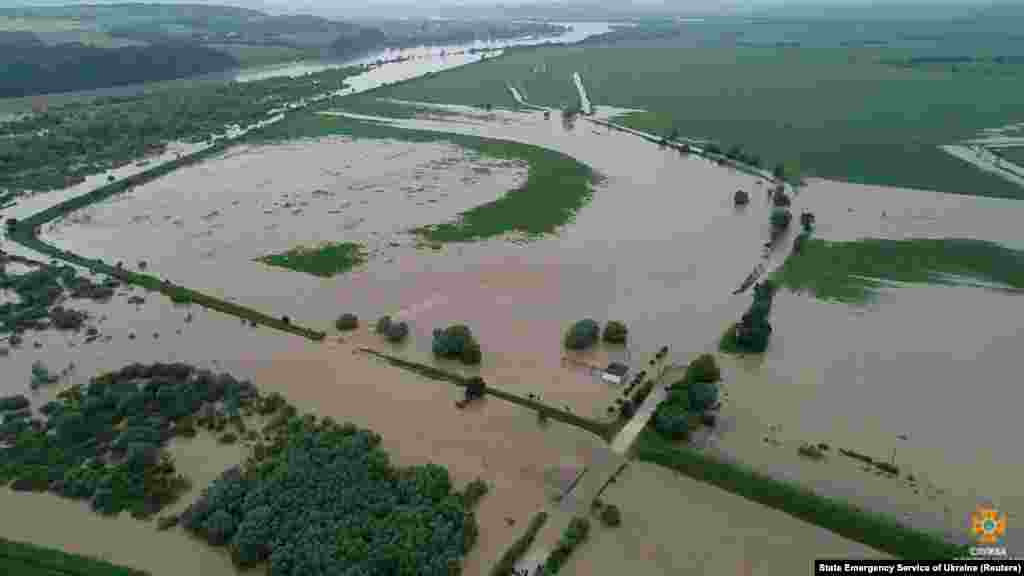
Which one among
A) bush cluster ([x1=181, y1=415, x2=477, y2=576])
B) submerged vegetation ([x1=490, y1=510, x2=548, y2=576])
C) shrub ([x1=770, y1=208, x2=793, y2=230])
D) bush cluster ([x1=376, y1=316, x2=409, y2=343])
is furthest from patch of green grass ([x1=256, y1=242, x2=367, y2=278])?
shrub ([x1=770, y1=208, x2=793, y2=230])

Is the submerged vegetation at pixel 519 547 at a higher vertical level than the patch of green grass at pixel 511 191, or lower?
lower

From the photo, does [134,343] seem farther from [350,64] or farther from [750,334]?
[350,64]

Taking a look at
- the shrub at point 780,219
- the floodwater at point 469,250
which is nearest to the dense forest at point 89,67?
the floodwater at point 469,250

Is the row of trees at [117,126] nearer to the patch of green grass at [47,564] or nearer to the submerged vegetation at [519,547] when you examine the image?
the patch of green grass at [47,564]

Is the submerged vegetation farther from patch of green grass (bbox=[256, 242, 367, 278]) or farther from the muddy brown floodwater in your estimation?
patch of green grass (bbox=[256, 242, 367, 278])

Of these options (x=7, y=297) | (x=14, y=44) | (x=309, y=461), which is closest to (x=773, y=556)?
(x=309, y=461)

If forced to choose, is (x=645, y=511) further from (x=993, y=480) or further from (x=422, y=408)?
(x=993, y=480)

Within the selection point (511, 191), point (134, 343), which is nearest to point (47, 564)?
point (134, 343)
